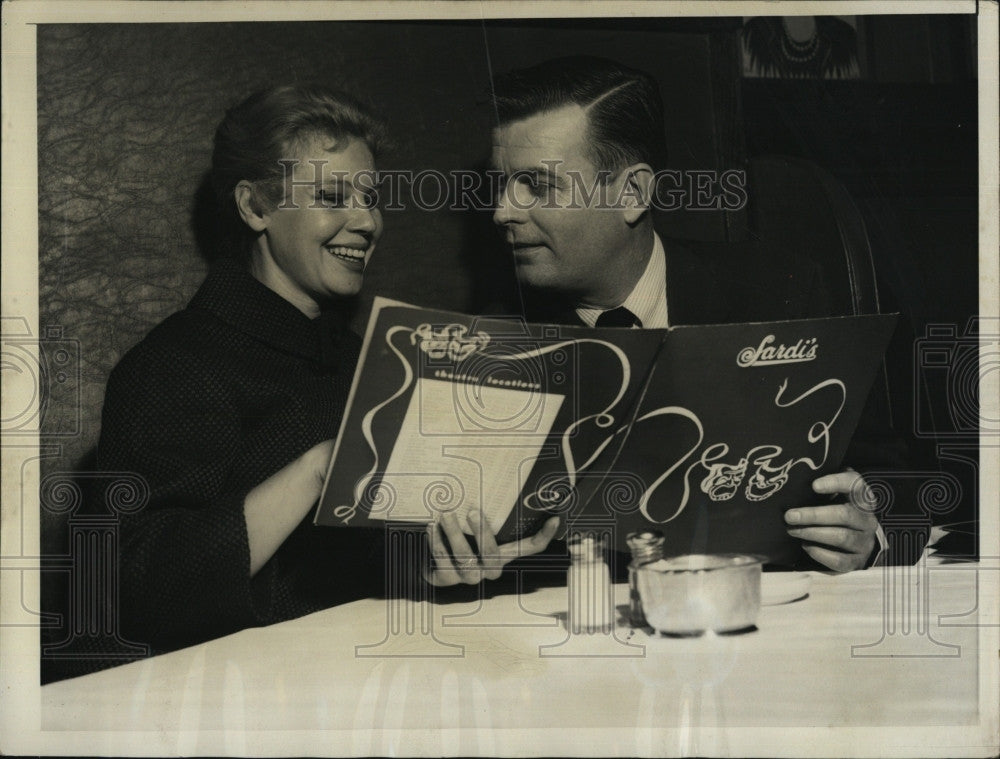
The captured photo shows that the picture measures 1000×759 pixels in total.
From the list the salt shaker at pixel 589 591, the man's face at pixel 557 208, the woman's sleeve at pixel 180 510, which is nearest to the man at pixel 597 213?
the man's face at pixel 557 208

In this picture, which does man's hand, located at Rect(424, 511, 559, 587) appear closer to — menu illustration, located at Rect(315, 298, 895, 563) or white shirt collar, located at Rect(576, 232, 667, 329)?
menu illustration, located at Rect(315, 298, 895, 563)

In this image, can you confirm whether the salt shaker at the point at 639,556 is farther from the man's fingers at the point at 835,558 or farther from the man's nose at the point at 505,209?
the man's nose at the point at 505,209

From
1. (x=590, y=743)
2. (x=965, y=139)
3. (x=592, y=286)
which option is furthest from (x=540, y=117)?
(x=590, y=743)

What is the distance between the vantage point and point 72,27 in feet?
3.99

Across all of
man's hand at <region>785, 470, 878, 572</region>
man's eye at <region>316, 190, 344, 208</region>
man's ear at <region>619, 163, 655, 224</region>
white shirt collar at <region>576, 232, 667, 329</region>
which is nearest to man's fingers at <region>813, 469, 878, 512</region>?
man's hand at <region>785, 470, 878, 572</region>

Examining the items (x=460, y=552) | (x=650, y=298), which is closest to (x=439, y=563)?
(x=460, y=552)

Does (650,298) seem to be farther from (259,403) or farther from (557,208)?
(259,403)

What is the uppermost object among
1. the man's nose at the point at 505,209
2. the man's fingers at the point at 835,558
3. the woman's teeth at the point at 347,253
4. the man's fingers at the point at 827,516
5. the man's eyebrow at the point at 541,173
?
the man's eyebrow at the point at 541,173

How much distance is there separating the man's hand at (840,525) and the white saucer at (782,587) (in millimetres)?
33

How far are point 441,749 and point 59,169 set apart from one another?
789 mm

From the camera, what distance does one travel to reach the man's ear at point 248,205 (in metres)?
1.18

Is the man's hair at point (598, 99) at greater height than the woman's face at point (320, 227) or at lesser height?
greater

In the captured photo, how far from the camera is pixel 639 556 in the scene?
1.14 m

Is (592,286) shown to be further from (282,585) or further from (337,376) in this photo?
(282,585)
